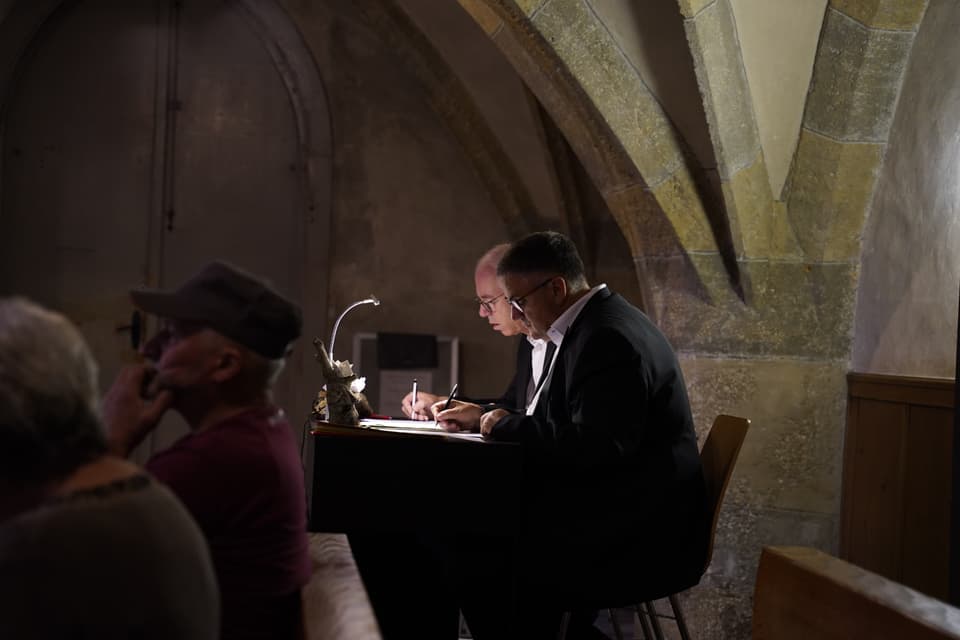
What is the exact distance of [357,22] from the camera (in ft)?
23.2

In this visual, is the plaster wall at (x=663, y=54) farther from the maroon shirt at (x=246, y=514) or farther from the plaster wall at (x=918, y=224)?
the maroon shirt at (x=246, y=514)

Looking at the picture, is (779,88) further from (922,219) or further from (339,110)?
(339,110)

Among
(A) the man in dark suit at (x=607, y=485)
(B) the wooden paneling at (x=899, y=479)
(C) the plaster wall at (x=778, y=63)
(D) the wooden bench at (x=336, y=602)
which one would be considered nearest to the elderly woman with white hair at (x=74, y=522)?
(D) the wooden bench at (x=336, y=602)

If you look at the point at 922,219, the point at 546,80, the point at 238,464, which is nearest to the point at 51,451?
the point at 238,464

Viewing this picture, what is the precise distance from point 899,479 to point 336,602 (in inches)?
126

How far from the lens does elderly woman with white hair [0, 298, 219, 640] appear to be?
1.06 meters

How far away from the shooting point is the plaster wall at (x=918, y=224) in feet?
14.7

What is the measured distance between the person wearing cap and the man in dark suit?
120 centimetres

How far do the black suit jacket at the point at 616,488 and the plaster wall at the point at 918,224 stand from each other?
6.07ft

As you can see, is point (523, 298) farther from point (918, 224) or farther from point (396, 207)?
point (396, 207)

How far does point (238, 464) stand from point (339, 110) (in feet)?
18.9

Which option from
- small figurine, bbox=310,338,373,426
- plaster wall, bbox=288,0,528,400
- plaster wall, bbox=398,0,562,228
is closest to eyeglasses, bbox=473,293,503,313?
small figurine, bbox=310,338,373,426

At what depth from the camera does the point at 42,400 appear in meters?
1.12

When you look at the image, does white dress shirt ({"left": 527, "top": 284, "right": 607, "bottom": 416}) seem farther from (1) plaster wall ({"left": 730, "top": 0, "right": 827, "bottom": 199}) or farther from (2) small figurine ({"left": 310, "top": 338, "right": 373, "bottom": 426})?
(1) plaster wall ({"left": 730, "top": 0, "right": 827, "bottom": 199})
